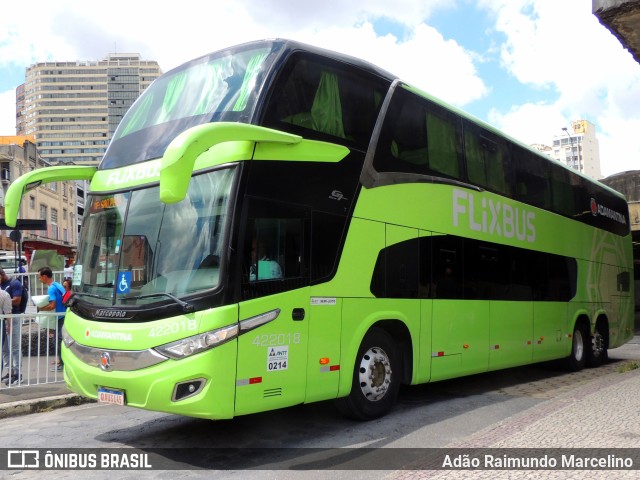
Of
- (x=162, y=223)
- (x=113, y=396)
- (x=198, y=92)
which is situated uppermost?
(x=198, y=92)

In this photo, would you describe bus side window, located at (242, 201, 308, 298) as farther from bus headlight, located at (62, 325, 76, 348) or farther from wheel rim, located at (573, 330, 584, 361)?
wheel rim, located at (573, 330, 584, 361)

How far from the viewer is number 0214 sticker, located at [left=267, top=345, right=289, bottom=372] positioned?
18.7 ft

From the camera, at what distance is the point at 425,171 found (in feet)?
27.1

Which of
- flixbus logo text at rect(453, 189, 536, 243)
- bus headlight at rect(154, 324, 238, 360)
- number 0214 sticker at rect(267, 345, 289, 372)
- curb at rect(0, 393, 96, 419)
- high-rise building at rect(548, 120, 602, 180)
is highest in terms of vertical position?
high-rise building at rect(548, 120, 602, 180)

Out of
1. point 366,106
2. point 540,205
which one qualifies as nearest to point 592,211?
point 540,205

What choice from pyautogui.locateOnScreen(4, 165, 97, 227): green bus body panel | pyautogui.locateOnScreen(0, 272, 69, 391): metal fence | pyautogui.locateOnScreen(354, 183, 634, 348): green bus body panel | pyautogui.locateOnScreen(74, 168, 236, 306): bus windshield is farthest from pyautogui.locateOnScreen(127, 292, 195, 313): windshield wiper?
pyautogui.locateOnScreen(0, 272, 69, 391): metal fence

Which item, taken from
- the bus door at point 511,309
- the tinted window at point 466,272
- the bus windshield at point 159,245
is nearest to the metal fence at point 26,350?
the bus windshield at point 159,245

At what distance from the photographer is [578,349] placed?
42.5 ft

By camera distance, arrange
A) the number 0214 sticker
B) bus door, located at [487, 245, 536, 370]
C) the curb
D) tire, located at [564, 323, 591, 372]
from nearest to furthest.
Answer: the number 0214 sticker < the curb < bus door, located at [487, 245, 536, 370] < tire, located at [564, 323, 591, 372]

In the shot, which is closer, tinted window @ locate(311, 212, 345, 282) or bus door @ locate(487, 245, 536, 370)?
tinted window @ locate(311, 212, 345, 282)

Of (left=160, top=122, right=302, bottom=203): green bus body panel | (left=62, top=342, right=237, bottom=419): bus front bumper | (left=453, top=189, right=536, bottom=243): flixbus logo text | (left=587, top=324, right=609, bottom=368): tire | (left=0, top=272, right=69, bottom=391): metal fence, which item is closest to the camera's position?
(left=160, top=122, right=302, bottom=203): green bus body panel

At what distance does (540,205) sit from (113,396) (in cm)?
888

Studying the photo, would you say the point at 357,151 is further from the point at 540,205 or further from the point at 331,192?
the point at 540,205

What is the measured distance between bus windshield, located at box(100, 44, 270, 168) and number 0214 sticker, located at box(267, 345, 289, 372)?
2.32 metres
